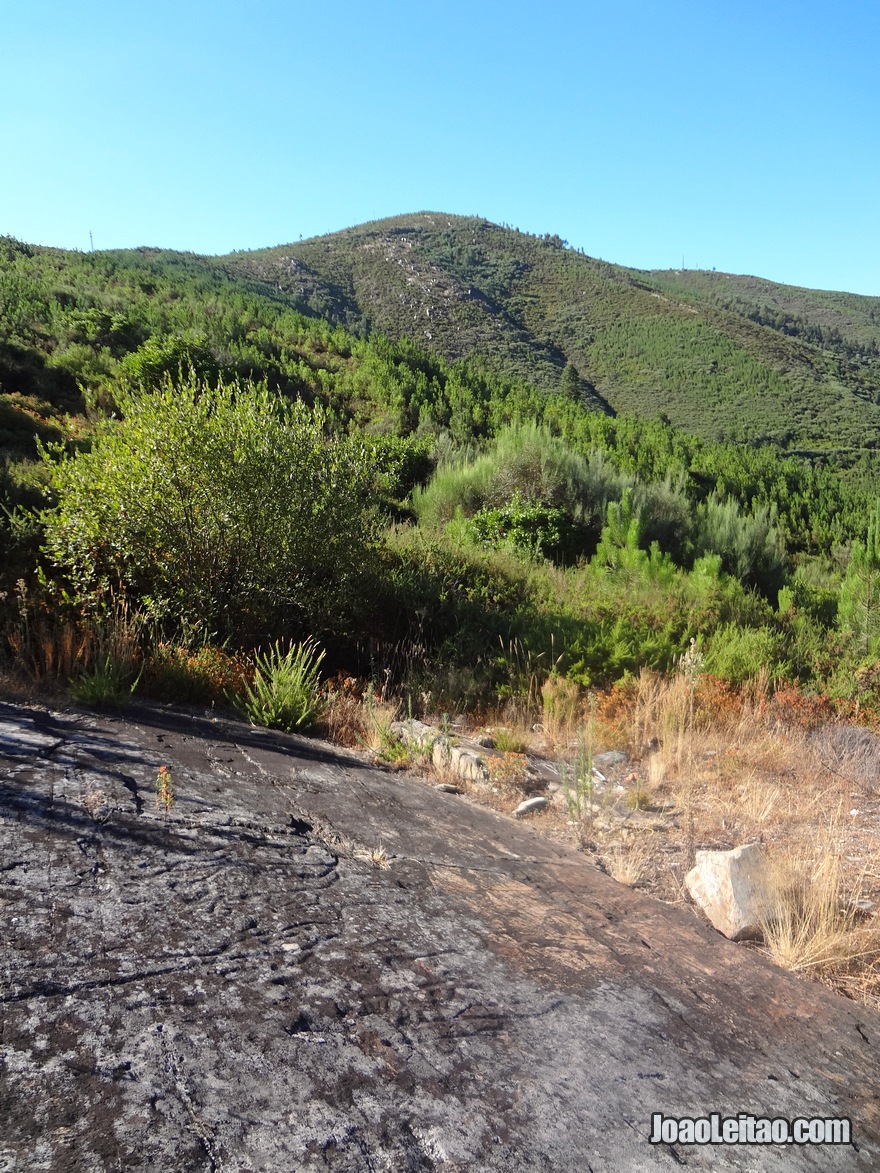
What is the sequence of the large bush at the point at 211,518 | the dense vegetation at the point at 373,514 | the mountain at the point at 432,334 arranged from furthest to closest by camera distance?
the mountain at the point at 432,334, the dense vegetation at the point at 373,514, the large bush at the point at 211,518

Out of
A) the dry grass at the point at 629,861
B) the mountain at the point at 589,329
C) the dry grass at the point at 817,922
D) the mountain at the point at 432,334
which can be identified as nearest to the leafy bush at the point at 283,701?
the dry grass at the point at 629,861

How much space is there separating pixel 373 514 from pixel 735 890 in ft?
22.5

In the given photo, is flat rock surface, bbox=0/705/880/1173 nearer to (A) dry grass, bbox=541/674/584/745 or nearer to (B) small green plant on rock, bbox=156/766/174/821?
(B) small green plant on rock, bbox=156/766/174/821

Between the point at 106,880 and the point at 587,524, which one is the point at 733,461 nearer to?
the point at 587,524

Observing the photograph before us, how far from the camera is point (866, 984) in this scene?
2918 millimetres

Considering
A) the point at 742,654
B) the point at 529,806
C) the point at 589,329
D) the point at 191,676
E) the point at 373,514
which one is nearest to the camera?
the point at 529,806

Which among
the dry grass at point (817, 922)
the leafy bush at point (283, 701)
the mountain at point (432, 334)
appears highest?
the mountain at point (432, 334)

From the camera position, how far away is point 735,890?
3283mm

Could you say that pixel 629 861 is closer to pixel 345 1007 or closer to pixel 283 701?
pixel 345 1007

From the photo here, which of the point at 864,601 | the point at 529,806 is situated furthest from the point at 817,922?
the point at 864,601

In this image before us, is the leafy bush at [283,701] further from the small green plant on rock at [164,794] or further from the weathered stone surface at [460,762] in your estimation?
the small green plant on rock at [164,794]

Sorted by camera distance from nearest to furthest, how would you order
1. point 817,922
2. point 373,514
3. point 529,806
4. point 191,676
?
point 817,922, point 529,806, point 191,676, point 373,514

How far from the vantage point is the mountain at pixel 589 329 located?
58531 mm

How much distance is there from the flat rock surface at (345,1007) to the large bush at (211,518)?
4055mm
